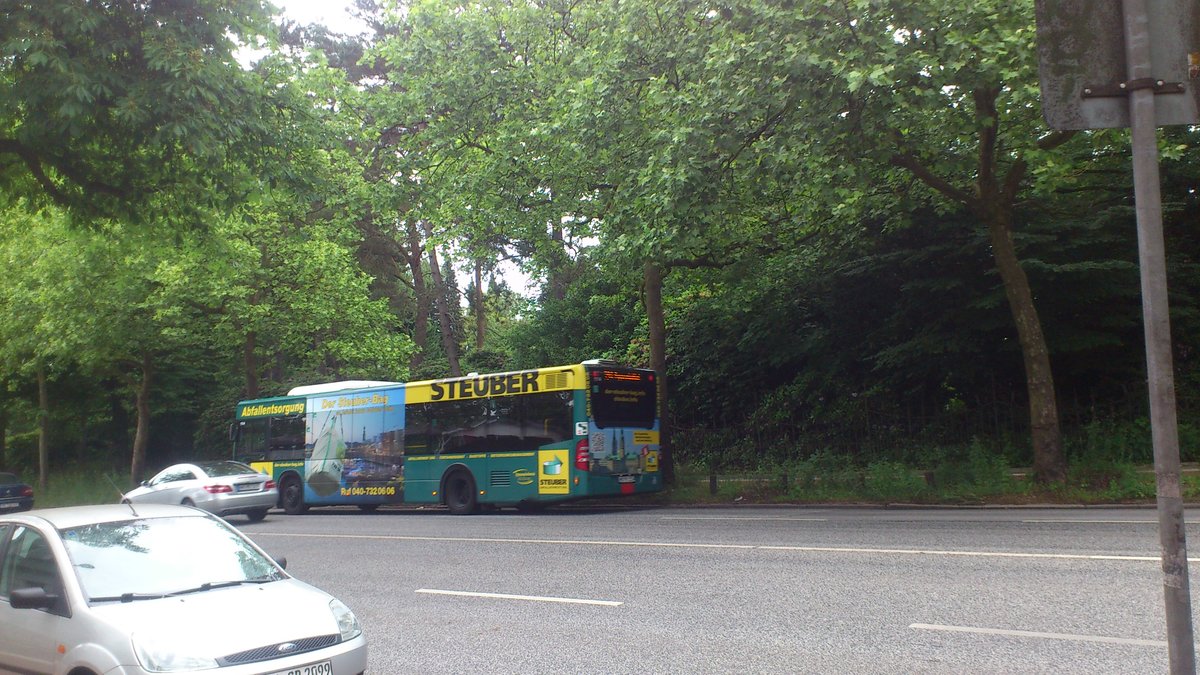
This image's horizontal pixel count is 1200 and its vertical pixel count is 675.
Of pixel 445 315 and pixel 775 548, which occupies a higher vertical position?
A: pixel 445 315

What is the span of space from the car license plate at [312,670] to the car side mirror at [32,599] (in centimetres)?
148

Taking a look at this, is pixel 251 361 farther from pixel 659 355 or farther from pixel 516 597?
pixel 516 597

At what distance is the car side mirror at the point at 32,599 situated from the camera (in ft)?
17.5

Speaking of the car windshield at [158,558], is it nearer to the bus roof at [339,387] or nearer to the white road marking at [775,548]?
the white road marking at [775,548]

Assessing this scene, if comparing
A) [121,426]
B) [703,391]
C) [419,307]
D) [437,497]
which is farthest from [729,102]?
[121,426]

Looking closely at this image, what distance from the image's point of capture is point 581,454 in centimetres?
1892

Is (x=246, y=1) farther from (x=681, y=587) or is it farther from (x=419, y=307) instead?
(x=419, y=307)

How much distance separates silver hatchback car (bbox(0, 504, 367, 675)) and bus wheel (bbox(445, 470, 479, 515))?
14.2 meters

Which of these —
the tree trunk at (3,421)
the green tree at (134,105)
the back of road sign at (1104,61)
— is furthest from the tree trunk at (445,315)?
the back of road sign at (1104,61)

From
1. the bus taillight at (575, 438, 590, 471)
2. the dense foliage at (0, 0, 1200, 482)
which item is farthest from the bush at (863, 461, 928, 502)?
the bus taillight at (575, 438, 590, 471)

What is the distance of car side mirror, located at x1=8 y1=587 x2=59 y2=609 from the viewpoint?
534 cm

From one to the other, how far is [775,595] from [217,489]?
52.0 ft

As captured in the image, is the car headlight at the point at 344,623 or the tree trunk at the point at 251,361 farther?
the tree trunk at the point at 251,361

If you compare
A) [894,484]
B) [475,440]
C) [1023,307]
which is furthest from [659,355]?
[1023,307]
